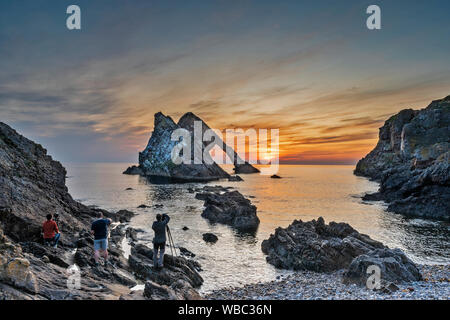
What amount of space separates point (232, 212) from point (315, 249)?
23.8 meters

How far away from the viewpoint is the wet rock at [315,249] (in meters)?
22.5

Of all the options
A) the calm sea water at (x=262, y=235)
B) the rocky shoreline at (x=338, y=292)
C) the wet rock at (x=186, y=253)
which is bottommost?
the calm sea water at (x=262, y=235)

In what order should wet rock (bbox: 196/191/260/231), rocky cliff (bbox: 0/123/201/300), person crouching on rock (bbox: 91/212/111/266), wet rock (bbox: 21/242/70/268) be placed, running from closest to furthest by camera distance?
rocky cliff (bbox: 0/123/201/300)
wet rock (bbox: 21/242/70/268)
person crouching on rock (bbox: 91/212/111/266)
wet rock (bbox: 196/191/260/231)

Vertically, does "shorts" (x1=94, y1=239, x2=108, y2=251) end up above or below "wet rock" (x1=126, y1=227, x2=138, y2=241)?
above

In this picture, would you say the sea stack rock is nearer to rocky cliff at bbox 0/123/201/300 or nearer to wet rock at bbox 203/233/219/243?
wet rock at bbox 203/233/219/243

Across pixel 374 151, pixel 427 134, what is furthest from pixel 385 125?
pixel 427 134

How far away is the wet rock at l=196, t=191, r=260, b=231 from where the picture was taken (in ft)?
140

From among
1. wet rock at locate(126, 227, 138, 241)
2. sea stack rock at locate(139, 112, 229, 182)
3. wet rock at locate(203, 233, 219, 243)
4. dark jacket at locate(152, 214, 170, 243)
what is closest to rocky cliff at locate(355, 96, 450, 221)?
wet rock at locate(203, 233, 219, 243)

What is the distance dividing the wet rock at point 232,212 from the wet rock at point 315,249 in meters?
12.6

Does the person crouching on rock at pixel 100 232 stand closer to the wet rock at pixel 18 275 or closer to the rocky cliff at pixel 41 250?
the rocky cliff at pixel 41 250

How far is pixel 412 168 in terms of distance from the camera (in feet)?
217

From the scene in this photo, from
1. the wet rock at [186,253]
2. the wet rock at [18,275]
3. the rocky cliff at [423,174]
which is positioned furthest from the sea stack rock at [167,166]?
the wet rock at [18,275]

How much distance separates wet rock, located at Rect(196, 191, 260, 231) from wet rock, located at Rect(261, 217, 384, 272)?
12617mm

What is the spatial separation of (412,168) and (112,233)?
72.8 m
